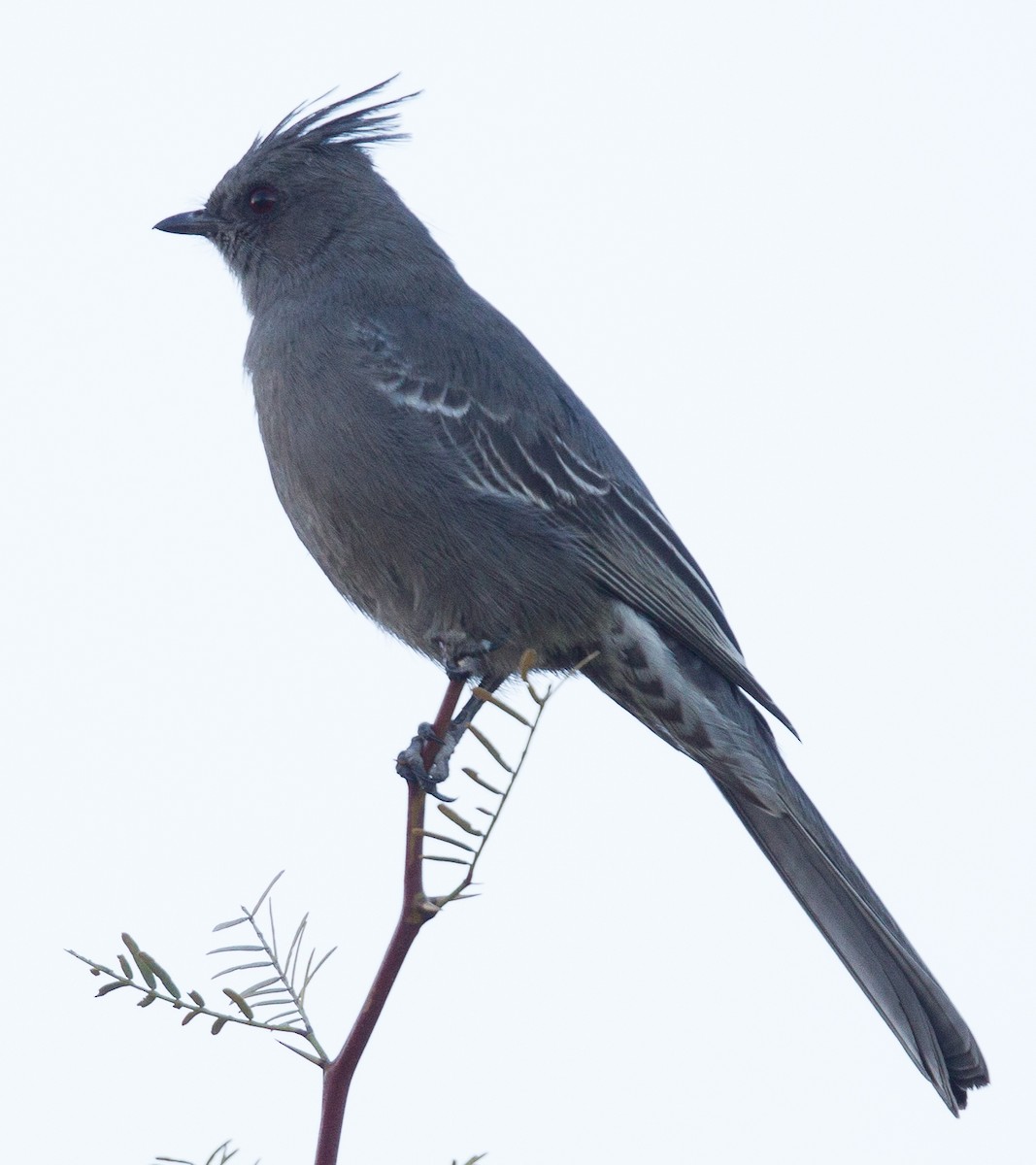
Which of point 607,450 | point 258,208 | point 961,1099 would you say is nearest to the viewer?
point 961,1099

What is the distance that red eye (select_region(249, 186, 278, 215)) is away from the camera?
21.6ft

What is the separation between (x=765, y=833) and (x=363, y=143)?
3.59 m

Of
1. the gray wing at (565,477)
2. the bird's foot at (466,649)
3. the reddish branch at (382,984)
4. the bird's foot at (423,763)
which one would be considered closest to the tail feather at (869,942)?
the gray wing at (565,477)

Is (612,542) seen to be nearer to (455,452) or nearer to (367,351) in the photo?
(455,452)

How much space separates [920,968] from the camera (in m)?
5.08

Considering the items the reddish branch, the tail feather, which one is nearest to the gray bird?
the tail feather

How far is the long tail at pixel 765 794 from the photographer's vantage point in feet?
16.9

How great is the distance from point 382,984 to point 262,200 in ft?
15.8

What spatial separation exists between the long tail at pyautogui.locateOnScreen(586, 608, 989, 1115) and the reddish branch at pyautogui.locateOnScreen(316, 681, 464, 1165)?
2382 millimetres

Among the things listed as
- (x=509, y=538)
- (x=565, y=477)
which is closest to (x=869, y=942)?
(x=509, y=538)

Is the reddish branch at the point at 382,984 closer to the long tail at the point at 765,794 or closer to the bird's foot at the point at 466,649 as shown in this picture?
the bird's foot at the point at 466,649

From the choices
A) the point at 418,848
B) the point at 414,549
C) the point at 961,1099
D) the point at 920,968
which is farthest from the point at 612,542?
the point at 418,848

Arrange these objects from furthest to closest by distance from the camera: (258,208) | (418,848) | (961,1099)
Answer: (258,208), (961,1099), (418,848)

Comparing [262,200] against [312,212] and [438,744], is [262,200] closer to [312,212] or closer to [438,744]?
[312,212]
